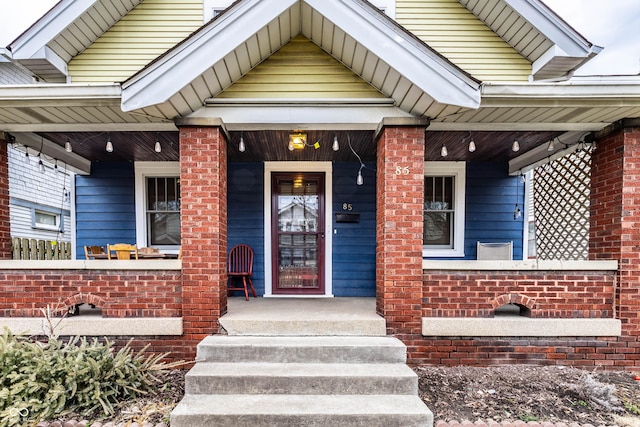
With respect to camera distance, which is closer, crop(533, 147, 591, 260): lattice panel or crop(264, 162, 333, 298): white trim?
crop(533, 147, 591, 260): lattice panel

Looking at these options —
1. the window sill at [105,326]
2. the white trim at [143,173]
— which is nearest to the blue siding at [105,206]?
the white trim at [143,173]

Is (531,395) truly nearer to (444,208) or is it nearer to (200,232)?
(444,208)

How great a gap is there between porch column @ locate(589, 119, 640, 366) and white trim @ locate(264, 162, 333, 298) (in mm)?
3423

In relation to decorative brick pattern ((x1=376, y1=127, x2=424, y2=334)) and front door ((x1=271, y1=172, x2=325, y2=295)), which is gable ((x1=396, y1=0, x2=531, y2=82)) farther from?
front door ((x1=271, y1=172, x2=325, y2=295))

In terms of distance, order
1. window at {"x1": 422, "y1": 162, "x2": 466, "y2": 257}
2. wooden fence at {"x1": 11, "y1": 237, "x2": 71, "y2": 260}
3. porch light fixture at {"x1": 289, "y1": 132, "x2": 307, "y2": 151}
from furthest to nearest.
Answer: window at {"x1": 422, "y1": 162, "x2": 466, "y2": 257} → wooden fence at {"x1": 11, "y1": 237, "x2": 71, "y2": 260} → porch light fixture at {"x1": 289, "y1": 132, "x2": 307, "y2": 151}

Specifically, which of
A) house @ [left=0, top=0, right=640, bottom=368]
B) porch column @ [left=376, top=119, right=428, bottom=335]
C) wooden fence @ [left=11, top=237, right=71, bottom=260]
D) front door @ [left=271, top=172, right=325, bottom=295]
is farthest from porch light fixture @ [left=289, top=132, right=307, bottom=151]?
wooden fence @ [left=11, top=237, right=71, bottom=260]

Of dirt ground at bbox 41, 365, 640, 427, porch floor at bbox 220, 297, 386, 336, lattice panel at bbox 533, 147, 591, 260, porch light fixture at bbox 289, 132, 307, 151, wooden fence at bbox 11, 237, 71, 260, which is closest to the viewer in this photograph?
dirt ground at bbox 41, 365, 640, 427

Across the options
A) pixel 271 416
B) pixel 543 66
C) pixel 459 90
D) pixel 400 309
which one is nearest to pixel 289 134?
pixel 459 90

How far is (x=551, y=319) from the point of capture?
3.49 metres

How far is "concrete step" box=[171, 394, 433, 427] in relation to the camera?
2436mm

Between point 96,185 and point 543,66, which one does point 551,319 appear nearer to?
point 543,66

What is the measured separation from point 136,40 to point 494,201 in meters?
5.95

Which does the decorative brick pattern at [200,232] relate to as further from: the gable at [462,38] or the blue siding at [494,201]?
the blue siding at [494,201]

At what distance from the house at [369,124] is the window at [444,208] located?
0.88 metres
